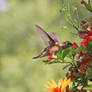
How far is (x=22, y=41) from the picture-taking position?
859cm

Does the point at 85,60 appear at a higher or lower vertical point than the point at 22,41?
lower

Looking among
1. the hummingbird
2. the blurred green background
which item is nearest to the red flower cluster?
the hummingbird

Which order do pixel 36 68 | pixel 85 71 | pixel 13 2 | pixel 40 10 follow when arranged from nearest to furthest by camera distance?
pixel 85 71 → pixel 36 68 → pixel 40 10 → pixel 13 2

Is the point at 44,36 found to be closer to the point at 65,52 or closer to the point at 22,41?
the point at 65,52

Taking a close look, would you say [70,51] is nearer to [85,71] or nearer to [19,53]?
[85,71]

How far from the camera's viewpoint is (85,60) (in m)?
0.82

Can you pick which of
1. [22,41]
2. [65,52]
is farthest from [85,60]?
[22,41]

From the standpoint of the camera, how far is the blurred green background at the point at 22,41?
6816mm

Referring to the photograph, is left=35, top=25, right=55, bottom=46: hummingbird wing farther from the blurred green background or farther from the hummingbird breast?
the blurred green background

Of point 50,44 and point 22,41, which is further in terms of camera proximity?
point 22,41

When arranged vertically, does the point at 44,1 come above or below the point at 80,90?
above

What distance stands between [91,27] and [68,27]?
0.37 feet

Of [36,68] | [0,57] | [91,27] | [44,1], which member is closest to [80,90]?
[91,27]

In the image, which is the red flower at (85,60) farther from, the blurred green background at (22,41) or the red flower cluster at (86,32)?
the blurred green background at (22,41)
